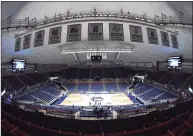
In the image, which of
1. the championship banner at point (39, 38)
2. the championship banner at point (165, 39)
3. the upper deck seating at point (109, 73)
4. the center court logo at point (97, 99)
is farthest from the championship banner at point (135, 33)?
the championship banner at point (39, 38)

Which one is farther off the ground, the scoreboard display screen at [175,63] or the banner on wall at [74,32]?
the banner on wall at [74,32]

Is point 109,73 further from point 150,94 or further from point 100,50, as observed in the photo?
point 150,94

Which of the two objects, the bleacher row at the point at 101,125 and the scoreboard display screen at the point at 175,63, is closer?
the bleacher row at the point at 101,125

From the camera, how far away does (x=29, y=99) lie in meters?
1.60

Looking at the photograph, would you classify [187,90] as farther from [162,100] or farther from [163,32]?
[163,32]

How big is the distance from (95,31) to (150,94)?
68 cm

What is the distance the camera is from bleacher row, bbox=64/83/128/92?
1649 mm

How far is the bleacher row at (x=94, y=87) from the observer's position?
165 cm

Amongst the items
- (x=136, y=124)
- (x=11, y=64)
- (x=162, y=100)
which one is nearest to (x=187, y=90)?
(x=162, y=100)

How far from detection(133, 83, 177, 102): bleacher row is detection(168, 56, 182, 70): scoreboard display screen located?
236 millimetres

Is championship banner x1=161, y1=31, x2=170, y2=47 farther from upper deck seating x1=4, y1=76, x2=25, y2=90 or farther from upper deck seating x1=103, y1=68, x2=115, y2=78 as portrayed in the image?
upper deck seating x1=4, y1=76, x2=25, y2=90

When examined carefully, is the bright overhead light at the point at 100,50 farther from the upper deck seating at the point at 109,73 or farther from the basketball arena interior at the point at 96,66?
the upper deck seating at the point at 109,73

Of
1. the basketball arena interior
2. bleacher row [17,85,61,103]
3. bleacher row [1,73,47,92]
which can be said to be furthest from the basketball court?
bleacher row [1,73,47,92]

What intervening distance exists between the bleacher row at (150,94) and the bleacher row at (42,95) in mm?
671
